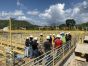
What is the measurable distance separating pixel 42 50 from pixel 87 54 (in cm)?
526

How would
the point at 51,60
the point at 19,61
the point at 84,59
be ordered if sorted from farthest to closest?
1. the point at 19,61
2. the point at 51,60
3. the point at 84,59

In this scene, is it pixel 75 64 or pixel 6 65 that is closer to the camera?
pixel 75 64

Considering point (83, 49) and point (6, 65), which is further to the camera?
point (6, 65)

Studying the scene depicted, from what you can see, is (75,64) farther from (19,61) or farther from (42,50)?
(19,61)

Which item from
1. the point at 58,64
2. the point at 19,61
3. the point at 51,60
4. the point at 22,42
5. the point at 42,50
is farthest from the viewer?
the point at 22,42

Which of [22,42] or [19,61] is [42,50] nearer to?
[19,61]

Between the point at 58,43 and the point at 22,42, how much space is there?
45.0 ft

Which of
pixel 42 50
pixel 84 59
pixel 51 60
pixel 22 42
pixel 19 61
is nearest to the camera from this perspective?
pixel 84 59

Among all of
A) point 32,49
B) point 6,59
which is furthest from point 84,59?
point 6,59

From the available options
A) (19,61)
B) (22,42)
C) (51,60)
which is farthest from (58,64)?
(22,42)

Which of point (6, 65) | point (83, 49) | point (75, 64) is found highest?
point (83, 49)

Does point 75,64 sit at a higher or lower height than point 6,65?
higher

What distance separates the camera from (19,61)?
47.7ft

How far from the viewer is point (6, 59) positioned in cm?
1380
